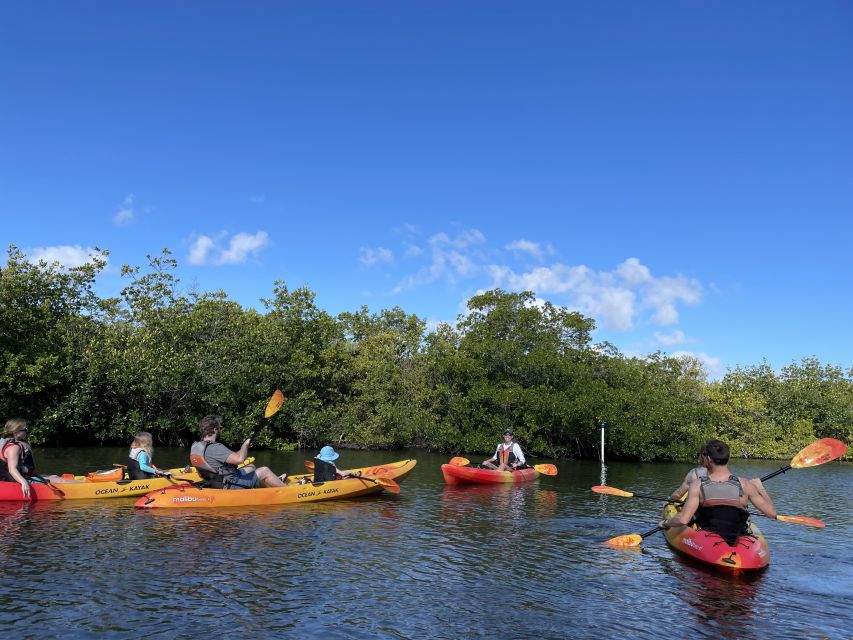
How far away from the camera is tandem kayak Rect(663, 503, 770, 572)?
26.8 ft

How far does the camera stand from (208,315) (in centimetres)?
3178

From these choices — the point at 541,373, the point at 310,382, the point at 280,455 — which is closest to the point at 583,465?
the point at 541,373

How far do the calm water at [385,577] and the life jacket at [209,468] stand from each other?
2.77 feet

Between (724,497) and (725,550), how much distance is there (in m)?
0.67

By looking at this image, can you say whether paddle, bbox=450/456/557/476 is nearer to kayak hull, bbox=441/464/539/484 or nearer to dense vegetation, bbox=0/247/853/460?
kayak hull, bbox=441/464/539/484

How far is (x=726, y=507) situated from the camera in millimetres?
8445

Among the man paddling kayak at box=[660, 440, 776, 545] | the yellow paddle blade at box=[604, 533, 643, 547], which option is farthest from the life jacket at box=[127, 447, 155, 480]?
the man paddling kayak at box=[660, 440, 776, 545]

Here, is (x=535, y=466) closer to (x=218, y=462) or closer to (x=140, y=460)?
(x=218, y=462)

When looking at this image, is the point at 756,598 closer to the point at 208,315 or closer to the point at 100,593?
the point at 100,593

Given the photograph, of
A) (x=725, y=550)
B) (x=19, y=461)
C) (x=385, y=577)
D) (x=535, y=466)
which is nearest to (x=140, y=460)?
(x=19, y=461)

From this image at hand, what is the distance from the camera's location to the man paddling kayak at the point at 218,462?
11719mm

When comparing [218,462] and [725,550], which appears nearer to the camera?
[725,550]

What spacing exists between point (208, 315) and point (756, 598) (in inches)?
1133

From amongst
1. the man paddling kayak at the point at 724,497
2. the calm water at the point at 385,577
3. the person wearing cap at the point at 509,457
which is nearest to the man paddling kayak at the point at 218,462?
A: the calm water at the point at 385,577
